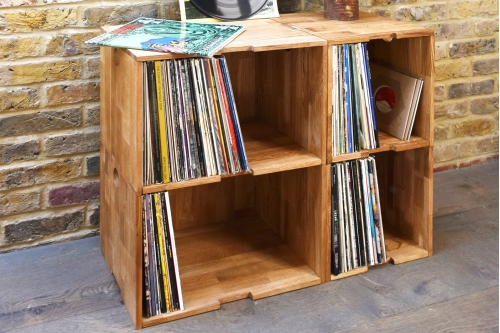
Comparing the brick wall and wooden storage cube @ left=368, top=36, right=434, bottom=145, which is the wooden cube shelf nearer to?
wooden storage cube @ left=368, top=36, right=434, bottom=145

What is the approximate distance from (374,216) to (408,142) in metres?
0.25

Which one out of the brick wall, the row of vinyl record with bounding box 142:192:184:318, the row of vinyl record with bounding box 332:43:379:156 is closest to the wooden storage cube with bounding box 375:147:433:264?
the row of vinyl record with bounding box 332:43:379:156

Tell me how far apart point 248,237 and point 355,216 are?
42 centimetres

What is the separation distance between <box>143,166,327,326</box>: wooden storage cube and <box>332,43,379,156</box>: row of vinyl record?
0.40 ft

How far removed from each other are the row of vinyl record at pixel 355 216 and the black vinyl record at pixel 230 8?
567 millimetres

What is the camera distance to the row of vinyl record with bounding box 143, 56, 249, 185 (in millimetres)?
1817

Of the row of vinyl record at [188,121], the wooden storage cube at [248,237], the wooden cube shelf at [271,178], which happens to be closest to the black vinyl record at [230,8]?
the wooden cube shelf at [271,178]

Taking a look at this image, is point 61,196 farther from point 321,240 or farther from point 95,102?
point 321,240

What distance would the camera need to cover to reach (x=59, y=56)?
220cm

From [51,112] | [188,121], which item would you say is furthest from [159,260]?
[51,112]

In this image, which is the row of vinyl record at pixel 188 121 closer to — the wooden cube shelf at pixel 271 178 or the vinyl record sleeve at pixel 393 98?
the wooden cube shelf at pixel 271 178

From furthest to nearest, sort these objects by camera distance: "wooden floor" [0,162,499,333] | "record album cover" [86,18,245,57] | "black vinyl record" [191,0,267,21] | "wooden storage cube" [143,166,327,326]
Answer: "black vinyl record" [191,0,267,21], "wooden storage cube" [143,166,327,326], "wooden floor" [0,162,499,333], "record album cover" [86,18,245,57]

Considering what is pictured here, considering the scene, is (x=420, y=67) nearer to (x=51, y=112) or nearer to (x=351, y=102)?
(x=351, y=102)

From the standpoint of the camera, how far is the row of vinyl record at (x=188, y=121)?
5.96 ft
